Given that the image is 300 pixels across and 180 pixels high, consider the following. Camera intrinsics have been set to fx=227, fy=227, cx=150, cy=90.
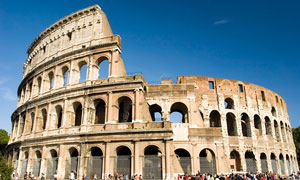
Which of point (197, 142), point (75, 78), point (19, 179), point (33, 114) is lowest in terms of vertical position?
A: point (19, 179)

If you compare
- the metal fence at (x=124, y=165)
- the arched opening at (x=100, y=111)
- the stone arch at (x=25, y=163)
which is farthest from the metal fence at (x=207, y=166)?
the stone arch at (x=25, y=163)

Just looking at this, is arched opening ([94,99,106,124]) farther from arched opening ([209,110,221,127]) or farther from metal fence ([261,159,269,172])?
metal fence ([261,159,269,172])

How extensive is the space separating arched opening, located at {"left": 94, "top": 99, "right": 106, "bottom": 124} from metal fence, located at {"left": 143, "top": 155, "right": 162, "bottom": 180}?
5518 mm

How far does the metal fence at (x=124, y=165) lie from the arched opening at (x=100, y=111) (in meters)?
4.09

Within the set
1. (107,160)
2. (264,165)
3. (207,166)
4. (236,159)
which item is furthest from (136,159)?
(264,165)

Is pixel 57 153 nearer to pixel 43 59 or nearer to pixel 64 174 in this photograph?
pixel 64 174

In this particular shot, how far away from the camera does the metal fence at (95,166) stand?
16.8 metres

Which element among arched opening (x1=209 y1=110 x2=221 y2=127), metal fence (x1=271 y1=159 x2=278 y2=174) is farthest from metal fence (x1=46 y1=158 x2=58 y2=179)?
metal fence (x1=271 y1=159 x2=278 y2=174)

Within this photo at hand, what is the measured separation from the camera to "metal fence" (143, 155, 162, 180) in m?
16.1

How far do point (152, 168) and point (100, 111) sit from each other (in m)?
7.03

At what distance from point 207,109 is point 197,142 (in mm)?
4607

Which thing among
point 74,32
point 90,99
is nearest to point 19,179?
point 90,99

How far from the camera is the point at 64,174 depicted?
58.6 feet

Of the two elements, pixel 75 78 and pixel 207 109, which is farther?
pixel 207 109
